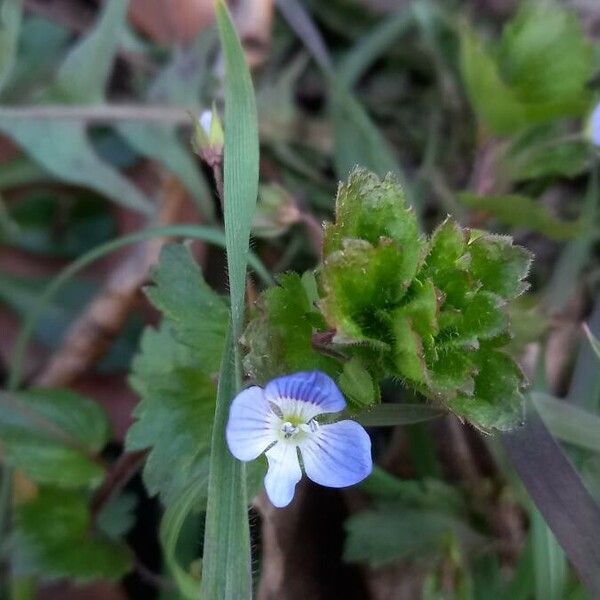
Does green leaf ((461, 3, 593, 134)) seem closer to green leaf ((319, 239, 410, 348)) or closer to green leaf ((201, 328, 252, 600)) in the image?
green leaf ((319, 239, 410, 348))

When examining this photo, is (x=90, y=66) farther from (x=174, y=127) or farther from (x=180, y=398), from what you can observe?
(x=180, y=398)

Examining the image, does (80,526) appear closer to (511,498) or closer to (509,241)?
(511,498)

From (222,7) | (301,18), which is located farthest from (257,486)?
(301,18)

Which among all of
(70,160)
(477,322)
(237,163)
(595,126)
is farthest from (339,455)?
(70,160)

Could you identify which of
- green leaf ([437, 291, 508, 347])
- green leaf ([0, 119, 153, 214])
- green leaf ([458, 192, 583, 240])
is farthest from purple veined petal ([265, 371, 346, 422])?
green leaf ([0, 119, 153, 214])

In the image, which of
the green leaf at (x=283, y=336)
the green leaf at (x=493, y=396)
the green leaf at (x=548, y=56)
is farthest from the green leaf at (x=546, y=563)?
the green leaf at (x=548, y=56)

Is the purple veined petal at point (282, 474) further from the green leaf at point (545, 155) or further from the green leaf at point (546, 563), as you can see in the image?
the green leaf at point (545, 155)

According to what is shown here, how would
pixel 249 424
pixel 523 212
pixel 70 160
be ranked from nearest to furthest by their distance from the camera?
pixel 249 424, pixel 523 212, pixel 70 160
